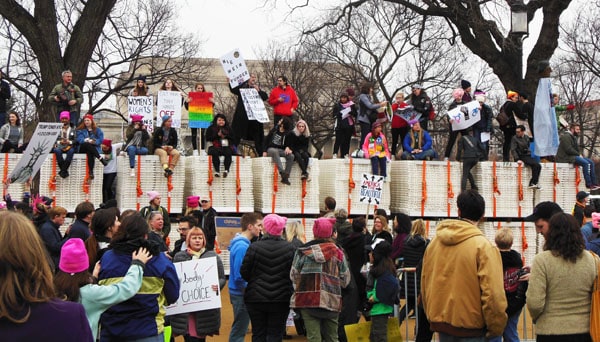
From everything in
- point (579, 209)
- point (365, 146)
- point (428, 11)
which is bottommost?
point (579, 209)

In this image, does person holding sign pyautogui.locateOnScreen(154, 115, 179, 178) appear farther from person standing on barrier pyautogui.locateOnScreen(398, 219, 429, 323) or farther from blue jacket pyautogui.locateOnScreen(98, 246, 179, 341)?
blue jacket pyautogui.locateOnScreen(98, 246, 179, 341)

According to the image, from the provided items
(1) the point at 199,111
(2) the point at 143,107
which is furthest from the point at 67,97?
(1) the point at 199,111

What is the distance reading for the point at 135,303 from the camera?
6.89 metres

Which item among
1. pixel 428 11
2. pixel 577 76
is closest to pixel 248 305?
pixel 428 11

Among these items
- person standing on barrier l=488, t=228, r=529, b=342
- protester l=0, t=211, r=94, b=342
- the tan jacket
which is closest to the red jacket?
person standing on barrier l=488, t=228, r=529, b=342

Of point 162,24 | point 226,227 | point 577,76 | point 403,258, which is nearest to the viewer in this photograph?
point 403,258

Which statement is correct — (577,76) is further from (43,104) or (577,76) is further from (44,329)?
(44,329)

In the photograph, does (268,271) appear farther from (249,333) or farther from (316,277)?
(249,333)

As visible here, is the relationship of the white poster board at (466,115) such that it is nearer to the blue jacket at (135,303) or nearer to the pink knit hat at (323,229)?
the pink knit hat at (323,229)

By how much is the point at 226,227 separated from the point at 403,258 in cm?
428

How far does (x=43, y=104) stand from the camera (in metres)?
22.4

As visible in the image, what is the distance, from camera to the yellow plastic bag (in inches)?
413

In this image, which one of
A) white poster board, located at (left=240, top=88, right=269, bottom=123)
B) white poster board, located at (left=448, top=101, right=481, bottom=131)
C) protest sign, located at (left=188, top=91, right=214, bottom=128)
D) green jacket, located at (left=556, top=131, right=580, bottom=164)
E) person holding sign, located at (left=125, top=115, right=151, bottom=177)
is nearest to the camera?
person holding sign, located at (left=125, top=115, right=151, bottom=177)

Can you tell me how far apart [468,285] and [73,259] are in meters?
2.95
